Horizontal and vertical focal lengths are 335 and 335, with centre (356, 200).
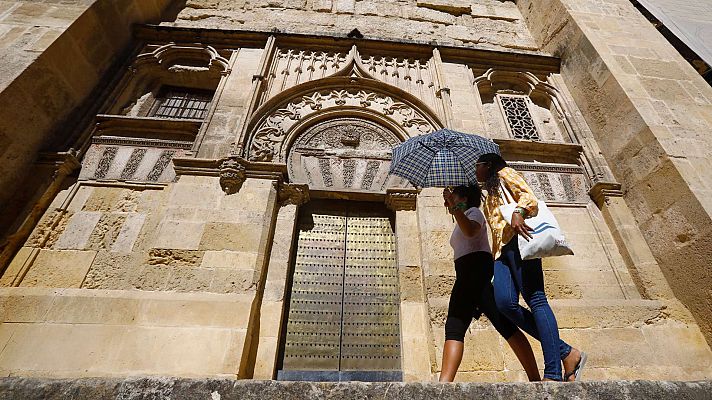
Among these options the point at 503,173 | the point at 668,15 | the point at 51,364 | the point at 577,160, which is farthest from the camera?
the point at 668,15

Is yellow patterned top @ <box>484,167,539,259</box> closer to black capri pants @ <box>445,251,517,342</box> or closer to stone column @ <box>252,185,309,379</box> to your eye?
black capri pants @ <box>445,251,517,342</box>

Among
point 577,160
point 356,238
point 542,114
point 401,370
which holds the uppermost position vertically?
point 542,114

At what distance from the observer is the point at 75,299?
3.34 meters

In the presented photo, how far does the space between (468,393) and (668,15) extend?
8.31 metres

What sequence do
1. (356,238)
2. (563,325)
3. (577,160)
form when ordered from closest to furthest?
1. (563,325)
2. (356,238)
3. (577,160)

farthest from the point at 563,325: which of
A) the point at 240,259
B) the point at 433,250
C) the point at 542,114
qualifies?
the point at 542,114

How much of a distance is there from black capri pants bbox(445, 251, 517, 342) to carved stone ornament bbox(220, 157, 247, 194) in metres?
3.15

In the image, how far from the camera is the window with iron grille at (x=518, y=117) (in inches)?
242

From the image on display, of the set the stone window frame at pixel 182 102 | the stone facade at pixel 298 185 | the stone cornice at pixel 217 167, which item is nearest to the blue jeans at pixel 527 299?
the stone facade at pixel 298 185

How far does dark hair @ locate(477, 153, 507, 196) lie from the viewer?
235cm

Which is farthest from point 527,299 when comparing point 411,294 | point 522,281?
point 411,294

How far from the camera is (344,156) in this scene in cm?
521

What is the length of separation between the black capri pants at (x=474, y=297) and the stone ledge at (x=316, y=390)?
0.64 m

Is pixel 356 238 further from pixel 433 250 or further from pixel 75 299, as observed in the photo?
pixel 75 299
